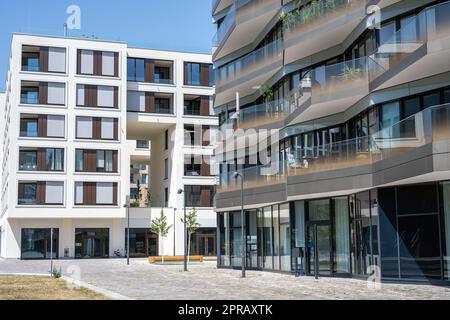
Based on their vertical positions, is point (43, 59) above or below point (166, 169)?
above

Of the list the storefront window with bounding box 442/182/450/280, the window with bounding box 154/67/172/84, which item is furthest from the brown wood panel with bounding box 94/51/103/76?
the storefront window with bounding box 442/182/450/280

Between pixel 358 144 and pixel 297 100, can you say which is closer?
pixel 358 144

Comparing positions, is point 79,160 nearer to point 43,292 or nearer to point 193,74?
point 193,74

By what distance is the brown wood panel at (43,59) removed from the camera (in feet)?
202

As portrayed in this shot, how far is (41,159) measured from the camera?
200 ft

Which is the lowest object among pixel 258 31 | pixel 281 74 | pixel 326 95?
pixel 326 95

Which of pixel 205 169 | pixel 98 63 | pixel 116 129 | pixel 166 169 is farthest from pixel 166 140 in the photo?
pixel 98 63

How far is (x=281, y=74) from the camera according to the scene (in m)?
33.1

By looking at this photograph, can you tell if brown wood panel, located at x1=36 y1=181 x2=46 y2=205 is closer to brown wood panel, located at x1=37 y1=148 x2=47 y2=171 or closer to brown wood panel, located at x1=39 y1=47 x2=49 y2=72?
brown wood panel, located at x1=37 y1=148 x2=47 y2=171

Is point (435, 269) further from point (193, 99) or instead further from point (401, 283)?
point (193, 99)

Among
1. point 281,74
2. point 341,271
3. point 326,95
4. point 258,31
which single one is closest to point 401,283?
point 341,271

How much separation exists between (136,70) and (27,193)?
16197mm

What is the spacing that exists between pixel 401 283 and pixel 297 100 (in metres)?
10.4

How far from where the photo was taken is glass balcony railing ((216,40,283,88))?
33.7 meters
